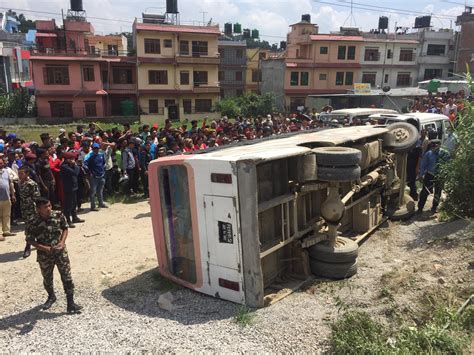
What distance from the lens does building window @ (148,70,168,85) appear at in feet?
127

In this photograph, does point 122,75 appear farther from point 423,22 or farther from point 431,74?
point 423,22

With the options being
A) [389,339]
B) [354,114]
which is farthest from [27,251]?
[354,114]

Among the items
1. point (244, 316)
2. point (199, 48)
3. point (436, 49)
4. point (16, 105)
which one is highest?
point (436, 49)

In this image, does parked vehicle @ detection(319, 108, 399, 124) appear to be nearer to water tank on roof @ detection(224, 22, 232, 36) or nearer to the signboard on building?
the signboard on building

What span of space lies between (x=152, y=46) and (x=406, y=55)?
94.9 ft

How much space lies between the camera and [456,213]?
8102mm

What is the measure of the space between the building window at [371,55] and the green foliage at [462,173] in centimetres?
3964

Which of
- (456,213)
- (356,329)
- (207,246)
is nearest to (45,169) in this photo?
(207,246)

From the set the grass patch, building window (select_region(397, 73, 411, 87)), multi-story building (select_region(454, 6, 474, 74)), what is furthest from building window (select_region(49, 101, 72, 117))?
multi-story building (select_region(454, 6, 474, 74))

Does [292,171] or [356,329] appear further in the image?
[292,171]

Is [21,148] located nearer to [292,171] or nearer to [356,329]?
[292,171]

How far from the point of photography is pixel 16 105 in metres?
35.8

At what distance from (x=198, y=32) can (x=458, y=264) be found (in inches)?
1455

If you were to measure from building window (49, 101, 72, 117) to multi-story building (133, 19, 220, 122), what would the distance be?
6517 millimetres
